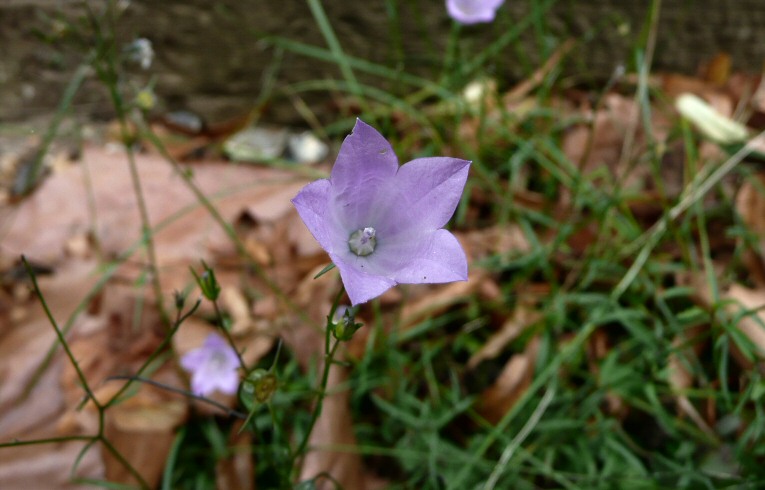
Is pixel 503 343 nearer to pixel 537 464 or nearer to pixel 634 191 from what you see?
pixel 537 464

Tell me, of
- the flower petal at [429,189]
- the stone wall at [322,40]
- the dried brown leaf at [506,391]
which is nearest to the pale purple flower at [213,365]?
the dried brown leaf at [506,391]

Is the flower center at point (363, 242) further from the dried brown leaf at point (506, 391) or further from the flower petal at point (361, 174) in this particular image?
the dried brown leaf at point (506, 391)

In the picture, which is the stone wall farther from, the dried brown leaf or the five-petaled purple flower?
the five-petaled purple flower

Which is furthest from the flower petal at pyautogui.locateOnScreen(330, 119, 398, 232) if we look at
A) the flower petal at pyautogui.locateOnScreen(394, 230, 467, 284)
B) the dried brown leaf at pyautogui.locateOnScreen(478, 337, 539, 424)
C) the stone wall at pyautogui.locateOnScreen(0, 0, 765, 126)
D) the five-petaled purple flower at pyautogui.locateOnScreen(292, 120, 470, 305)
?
the stone wall at pyautogui.locateOnScreen(0, 0, 765, 126)

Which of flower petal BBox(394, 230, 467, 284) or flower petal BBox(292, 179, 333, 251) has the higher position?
flower petal BBox(292, 179, 333, 251)

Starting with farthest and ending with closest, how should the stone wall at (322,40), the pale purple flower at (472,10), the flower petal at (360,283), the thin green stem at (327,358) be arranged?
the stone wall at (322,40) < the pale purple flower at (472,10) < the thin green stem at (327,358) < the flower petal at (360,283)

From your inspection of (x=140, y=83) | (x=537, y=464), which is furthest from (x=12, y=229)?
(x=537, y=464)

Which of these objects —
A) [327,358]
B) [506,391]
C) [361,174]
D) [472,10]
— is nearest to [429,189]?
[361,174]
